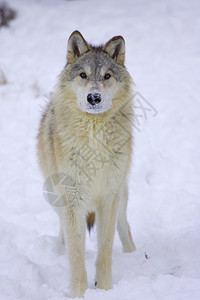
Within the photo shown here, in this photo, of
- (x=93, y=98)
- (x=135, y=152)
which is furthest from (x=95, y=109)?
(x=135, y=152)

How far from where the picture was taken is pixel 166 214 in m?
5.59

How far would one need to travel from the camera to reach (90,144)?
151 inches

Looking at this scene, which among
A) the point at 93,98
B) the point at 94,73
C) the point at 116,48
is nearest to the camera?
the point at 93,98

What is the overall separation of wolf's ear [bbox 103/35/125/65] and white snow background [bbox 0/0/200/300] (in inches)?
70.6

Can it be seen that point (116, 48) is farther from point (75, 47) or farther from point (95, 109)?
point (95, 109)

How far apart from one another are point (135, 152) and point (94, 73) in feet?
9.84

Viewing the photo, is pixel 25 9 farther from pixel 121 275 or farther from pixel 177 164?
pixel 121 275

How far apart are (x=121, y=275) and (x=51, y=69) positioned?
18.1ft

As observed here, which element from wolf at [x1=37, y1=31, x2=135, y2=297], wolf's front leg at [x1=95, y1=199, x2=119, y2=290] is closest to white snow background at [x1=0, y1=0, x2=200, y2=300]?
wolf's front leg at [x1=95, y1=199, x2=119, y2=290]

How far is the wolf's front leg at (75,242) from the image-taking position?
3.77m

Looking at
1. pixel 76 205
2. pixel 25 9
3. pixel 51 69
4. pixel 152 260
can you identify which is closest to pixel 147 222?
pixel 152 260

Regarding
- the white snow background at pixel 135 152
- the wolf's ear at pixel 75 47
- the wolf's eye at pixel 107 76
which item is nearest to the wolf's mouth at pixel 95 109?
the wolf's eye at pixel 107 76

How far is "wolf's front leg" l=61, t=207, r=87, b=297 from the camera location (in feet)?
12.4

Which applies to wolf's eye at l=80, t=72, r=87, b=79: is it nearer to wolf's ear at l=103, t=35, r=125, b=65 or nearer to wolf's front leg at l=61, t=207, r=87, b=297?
wolf's ear at l=103, t=35, r=125, b=65
